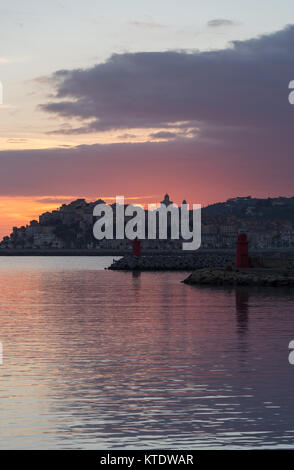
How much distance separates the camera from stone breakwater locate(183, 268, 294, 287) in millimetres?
49981

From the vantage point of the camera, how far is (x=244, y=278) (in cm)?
5175

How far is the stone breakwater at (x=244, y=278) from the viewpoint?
49981mm

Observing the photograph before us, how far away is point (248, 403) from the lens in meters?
12.5

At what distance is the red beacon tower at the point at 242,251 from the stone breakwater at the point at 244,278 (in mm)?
1282

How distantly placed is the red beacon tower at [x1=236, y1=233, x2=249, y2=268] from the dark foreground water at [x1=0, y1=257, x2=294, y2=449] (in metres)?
26.7

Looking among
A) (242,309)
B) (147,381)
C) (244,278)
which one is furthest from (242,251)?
(147,381)

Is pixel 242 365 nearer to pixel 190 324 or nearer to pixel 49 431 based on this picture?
pixel 49 431

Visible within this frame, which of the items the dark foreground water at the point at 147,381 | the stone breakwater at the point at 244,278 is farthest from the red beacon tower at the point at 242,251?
the dark foreground water at the point at 147,381

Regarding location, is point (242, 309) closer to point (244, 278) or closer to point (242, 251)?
point (244, 278)

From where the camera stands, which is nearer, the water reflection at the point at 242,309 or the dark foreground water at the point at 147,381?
the dark foreground water at the point at 147,381

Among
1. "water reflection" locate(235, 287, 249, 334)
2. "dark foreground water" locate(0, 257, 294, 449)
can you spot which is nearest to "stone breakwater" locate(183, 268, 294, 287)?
"water reflection" locate(235, 287, 249, 334)

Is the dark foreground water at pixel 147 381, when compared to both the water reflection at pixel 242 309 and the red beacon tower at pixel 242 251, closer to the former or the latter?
the water reflection at pixel 242 309

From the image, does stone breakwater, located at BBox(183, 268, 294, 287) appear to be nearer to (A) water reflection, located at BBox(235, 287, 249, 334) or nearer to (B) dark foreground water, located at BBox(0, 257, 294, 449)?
Answer: (A) water reflection, located at BBox(235, 287, 249, 334)

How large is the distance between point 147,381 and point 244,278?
3768cm
